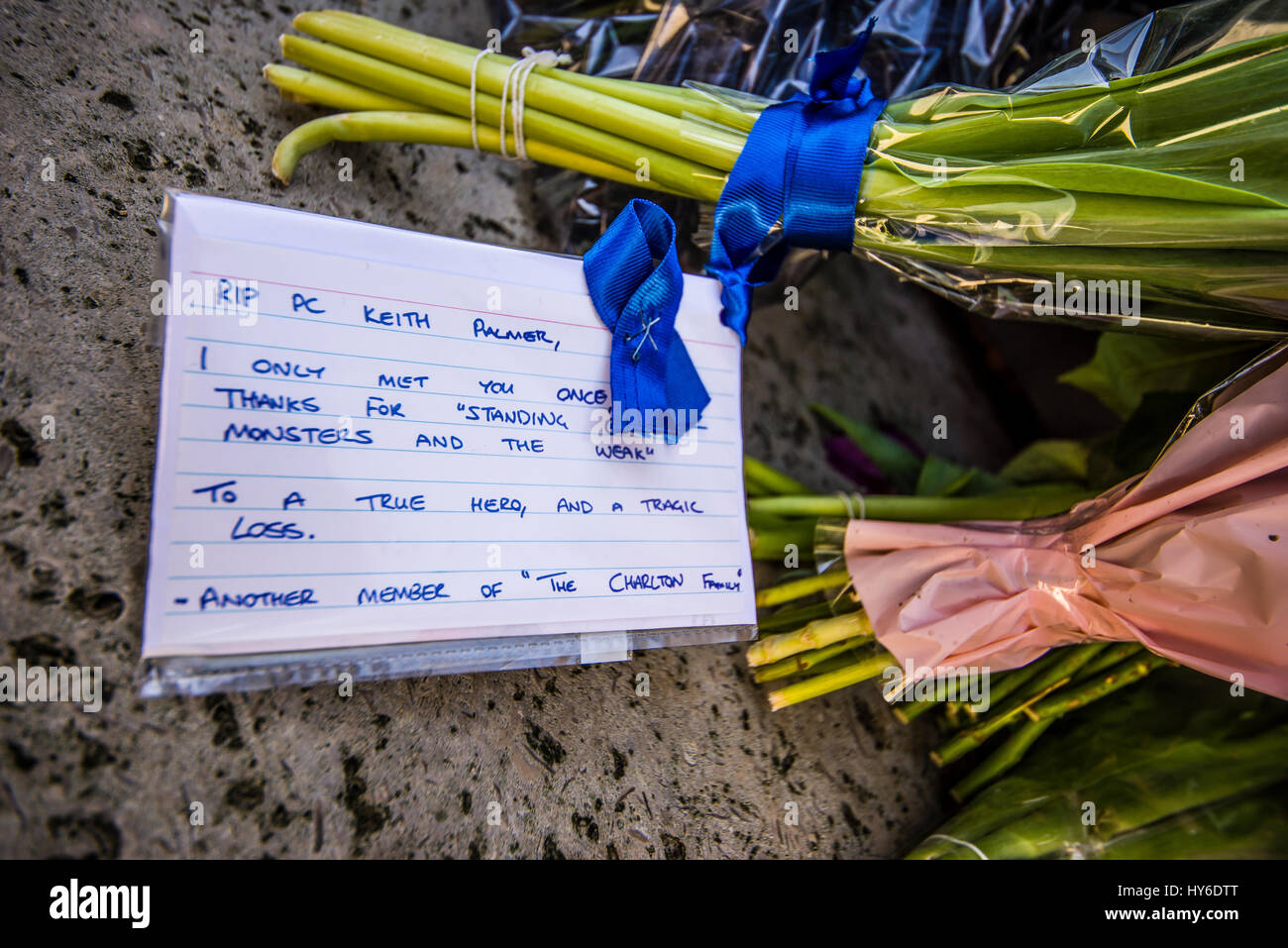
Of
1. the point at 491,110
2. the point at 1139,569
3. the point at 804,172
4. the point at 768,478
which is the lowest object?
the point at 1139,569

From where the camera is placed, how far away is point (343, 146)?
0.70 m

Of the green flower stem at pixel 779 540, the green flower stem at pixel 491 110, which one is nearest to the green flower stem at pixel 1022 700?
the green flower stem at pixel 779 540

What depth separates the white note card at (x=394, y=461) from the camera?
44cm

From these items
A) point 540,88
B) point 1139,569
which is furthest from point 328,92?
point 1139,569

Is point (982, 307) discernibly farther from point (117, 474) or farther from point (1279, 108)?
point (117, 474)

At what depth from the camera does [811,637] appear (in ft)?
2.22

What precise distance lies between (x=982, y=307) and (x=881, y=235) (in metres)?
0.16

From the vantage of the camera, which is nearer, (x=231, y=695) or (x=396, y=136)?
(x=231, y=695)

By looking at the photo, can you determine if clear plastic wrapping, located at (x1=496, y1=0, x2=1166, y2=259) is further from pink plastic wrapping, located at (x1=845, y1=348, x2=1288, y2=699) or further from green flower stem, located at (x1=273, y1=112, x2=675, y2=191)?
pink plastic wrapping, located at (x1=845, y1=348, x2=1288, y2=699)

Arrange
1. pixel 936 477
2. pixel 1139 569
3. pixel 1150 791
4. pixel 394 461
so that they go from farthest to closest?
pixel 936 477, pixel 1150 791, pixel 1139 569, pixel 394 461

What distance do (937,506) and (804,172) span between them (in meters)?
0.40

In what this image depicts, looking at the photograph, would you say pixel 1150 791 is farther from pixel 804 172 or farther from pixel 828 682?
pixel 804 172

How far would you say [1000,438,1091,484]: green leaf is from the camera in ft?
2.67
